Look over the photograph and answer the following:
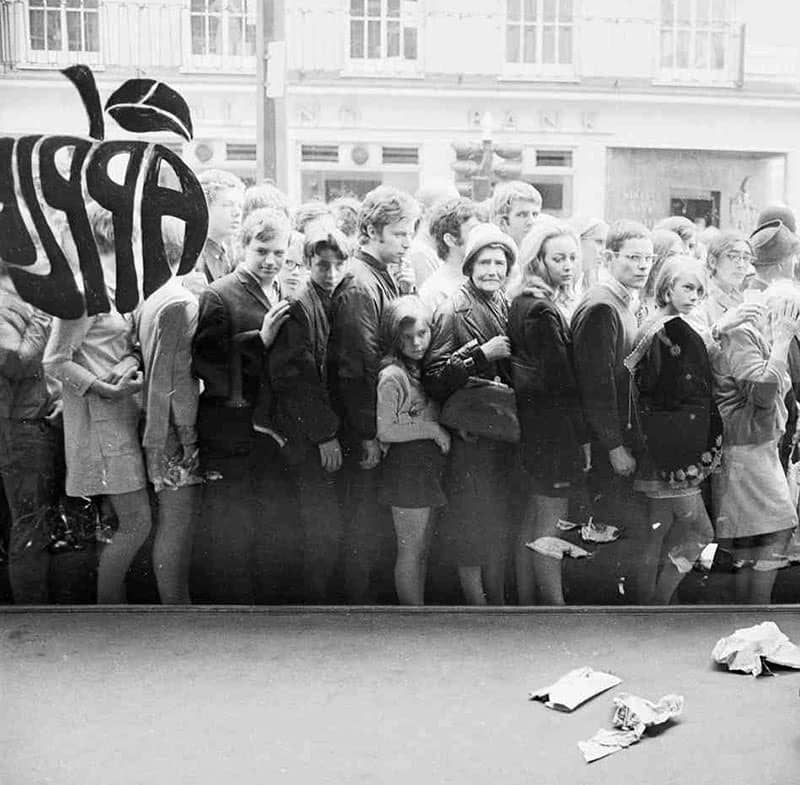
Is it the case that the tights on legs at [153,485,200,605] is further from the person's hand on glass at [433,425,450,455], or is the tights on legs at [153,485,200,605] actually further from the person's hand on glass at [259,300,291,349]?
the person's hand on glass at [433,425,450,455]

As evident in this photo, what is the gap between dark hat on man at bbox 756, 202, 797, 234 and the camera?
4.18 meters

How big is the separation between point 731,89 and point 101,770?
9.36ft

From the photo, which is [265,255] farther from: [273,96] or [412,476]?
[412,476]

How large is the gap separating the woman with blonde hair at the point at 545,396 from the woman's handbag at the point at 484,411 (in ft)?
0.12

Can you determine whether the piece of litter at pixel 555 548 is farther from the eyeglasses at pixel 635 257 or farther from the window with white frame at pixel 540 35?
the window with white frame at pixel 540 35

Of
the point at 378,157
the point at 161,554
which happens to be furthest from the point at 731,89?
the point at 161,554

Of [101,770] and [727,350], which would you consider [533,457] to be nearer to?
[727,350]

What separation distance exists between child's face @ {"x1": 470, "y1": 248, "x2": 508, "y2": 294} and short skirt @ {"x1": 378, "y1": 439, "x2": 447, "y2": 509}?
21.5 inches

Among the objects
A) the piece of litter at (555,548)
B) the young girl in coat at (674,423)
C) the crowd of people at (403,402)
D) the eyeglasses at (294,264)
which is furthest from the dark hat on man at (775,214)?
the eyeglasses at (294,264)

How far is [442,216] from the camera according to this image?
4078 mm

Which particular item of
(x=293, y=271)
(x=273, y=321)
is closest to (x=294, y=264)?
(x=293, y=271)

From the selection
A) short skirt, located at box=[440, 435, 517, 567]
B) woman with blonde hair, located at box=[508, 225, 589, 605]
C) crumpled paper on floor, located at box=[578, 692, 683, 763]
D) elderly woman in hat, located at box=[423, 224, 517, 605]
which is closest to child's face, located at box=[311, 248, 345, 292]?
elderly woman in hat, located at box=[423, 224, 517, 605]

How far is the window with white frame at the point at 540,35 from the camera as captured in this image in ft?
13.6

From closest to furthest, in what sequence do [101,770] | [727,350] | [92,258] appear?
[101,770]
[92,258]
[727,350]
